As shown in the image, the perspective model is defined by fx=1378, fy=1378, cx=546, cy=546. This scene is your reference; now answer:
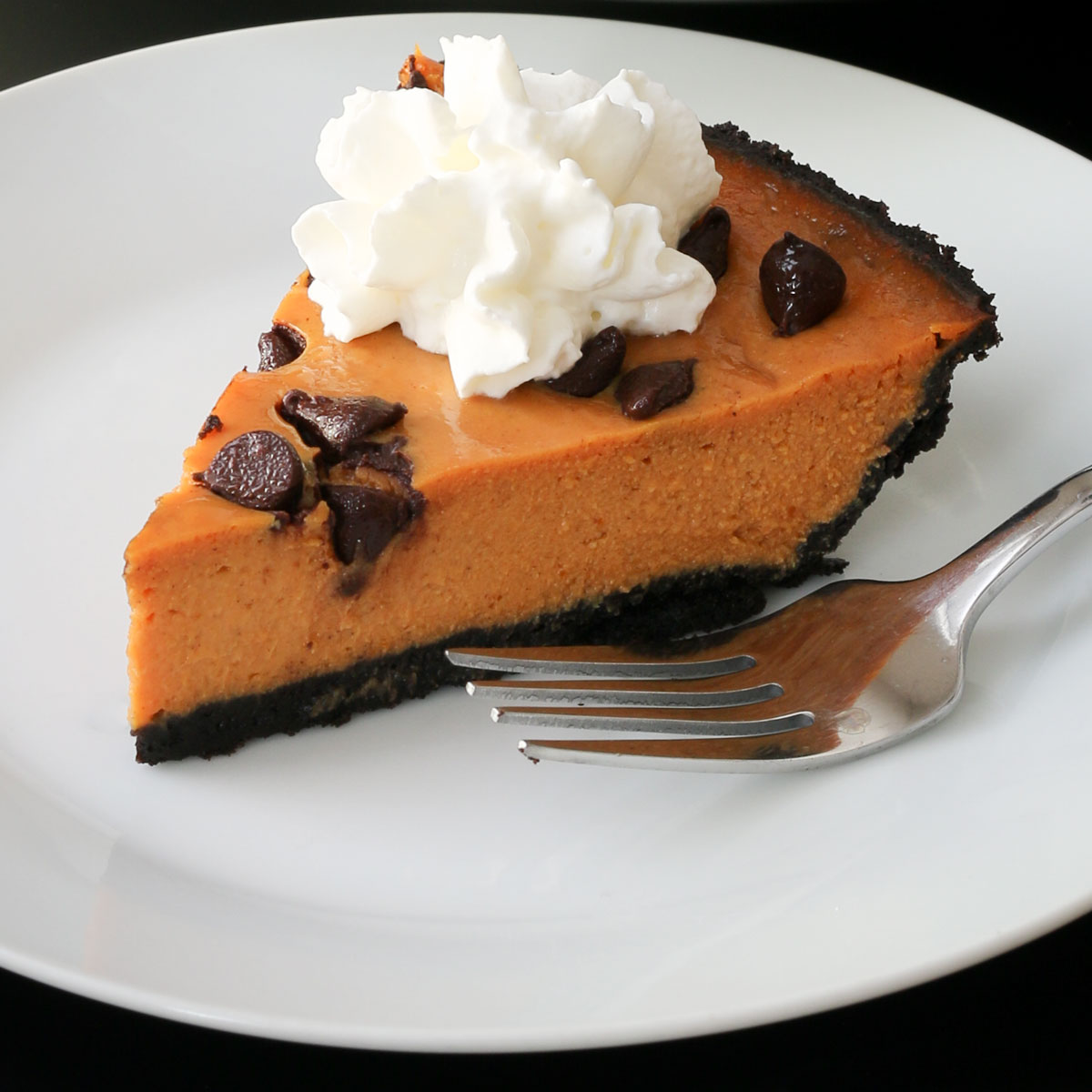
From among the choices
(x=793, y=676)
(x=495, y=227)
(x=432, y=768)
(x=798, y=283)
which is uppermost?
(x=495, y=227)

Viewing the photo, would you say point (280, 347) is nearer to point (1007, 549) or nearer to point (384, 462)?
point (384, 462)

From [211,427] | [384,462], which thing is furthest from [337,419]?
[211,427]

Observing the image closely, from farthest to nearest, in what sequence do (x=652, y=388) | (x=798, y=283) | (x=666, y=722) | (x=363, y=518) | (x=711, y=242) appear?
(x=711, y=242) → (x=798, y=283) → (x=652, y=388) → (x=363, y=518) → (x=666, y=722)

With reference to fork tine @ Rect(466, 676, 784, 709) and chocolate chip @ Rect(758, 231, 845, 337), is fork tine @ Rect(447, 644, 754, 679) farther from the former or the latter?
chocolate chip @ Rect(758, 231, 845, 337)

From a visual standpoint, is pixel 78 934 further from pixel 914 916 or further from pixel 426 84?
pixel 426 84

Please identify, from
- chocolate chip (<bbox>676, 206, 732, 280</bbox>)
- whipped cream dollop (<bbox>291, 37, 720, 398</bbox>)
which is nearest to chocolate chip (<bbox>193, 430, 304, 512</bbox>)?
whipped cream dollop (<bbox>291, 37, 720, 398</bbox>)

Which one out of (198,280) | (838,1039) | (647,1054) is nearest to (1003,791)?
(838,1039)

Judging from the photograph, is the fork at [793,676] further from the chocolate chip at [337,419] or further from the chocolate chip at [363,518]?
the chocolate chip at [337,419]
